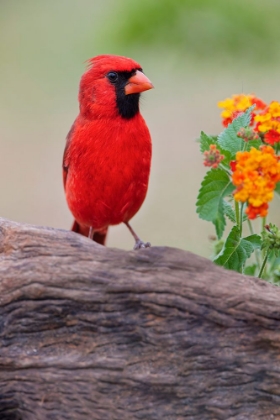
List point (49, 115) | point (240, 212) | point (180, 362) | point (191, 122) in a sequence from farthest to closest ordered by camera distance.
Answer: point (49, 115)
point (191, 122)
point (240, 212)
point (180, 362)

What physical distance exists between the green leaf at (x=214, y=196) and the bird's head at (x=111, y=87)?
57cm

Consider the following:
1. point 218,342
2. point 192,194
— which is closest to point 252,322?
point 218,342

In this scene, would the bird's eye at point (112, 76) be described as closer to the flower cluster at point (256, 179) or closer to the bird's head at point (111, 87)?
the bird's head at point (111, 87)

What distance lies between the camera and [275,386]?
136 cm

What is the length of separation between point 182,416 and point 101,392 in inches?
6.8

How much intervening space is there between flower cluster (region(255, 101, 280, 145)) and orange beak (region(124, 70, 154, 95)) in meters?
0.53

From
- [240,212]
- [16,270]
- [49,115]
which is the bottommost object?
[16,270]

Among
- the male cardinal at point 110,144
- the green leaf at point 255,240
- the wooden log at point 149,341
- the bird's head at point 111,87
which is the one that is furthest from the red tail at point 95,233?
the wooden log at point 149,341

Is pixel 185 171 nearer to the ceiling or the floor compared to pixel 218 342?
nearer to the ceiling

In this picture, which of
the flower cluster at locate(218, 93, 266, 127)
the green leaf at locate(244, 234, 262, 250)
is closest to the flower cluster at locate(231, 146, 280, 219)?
the green leaf at locate(244, 234, 262, 250)

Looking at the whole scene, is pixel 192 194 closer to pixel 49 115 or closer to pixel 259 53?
pixel 49 115

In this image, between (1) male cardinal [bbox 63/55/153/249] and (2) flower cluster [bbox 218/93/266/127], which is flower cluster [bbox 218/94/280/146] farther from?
(1) male cardinal [bbox 63/55/153/249]

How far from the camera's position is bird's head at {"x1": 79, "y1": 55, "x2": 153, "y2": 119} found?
210 cm

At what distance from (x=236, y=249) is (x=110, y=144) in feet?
2.14
